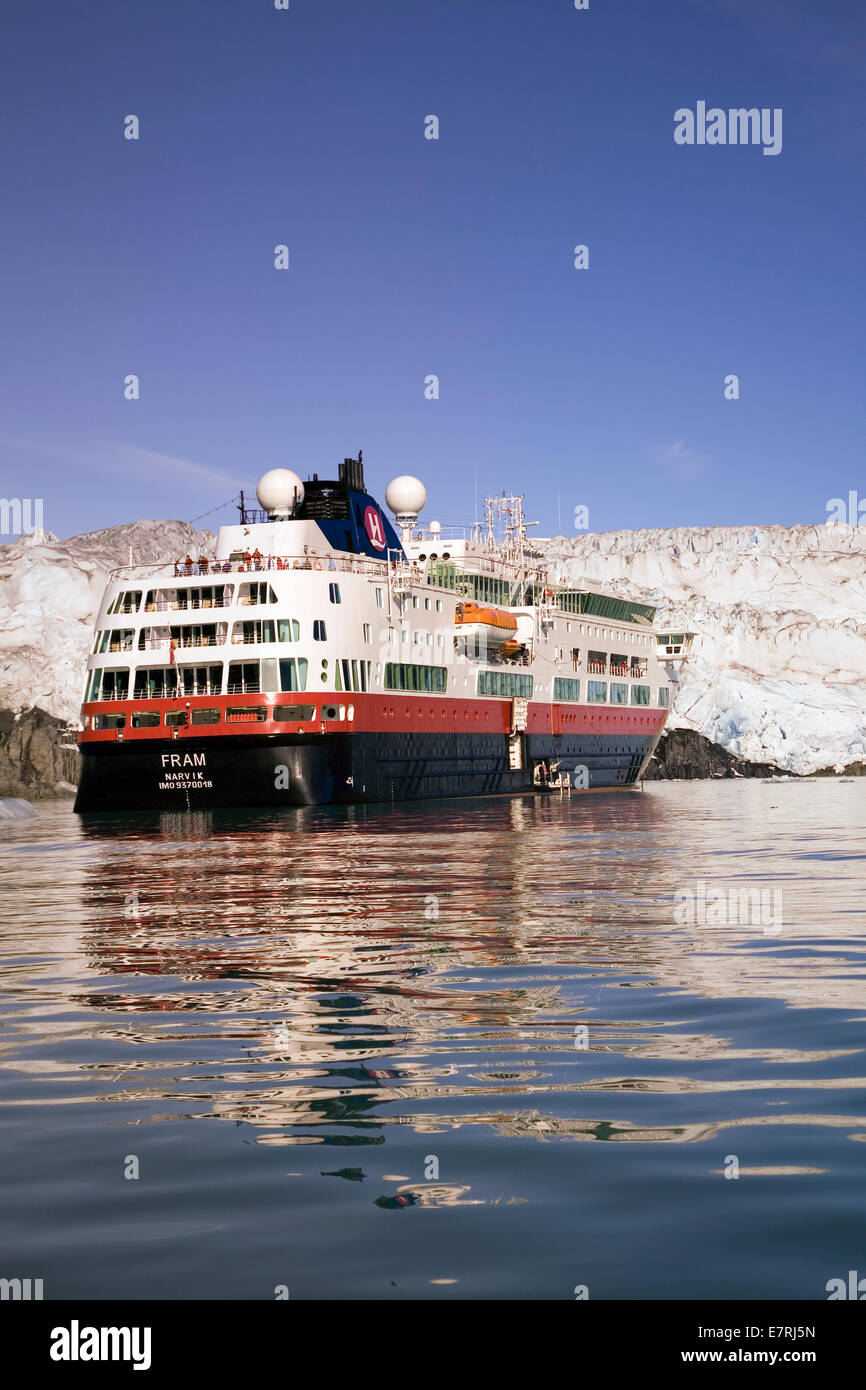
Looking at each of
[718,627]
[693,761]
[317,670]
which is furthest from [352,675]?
[718,627]

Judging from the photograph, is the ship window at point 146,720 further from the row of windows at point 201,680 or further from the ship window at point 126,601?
the ship window at point 126,601

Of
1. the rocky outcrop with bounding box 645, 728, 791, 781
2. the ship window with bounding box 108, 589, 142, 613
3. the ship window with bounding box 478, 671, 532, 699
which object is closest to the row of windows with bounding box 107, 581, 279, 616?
the ship window with bounding box 108, 589, 142, 613

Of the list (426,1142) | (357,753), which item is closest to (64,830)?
(357,753)

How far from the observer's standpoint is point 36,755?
105m

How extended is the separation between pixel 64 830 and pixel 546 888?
27.6m

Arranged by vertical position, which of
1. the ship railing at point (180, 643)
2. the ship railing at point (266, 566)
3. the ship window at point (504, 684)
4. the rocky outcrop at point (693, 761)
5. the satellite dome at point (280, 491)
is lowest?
the rocky outcrop at point (693, 761)

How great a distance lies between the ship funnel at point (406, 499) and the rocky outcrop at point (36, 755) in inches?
1526

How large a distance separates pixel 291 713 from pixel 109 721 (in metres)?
7.83

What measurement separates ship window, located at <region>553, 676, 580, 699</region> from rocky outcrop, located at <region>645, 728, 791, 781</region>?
5127 cm

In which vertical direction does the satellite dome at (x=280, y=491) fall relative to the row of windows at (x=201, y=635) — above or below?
above

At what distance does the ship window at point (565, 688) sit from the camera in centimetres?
8112

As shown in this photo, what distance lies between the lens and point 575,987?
1181cm

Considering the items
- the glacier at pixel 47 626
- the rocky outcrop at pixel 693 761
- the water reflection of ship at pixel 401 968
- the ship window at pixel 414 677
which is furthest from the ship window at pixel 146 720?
the rocky outcrop at pixel 693 761
